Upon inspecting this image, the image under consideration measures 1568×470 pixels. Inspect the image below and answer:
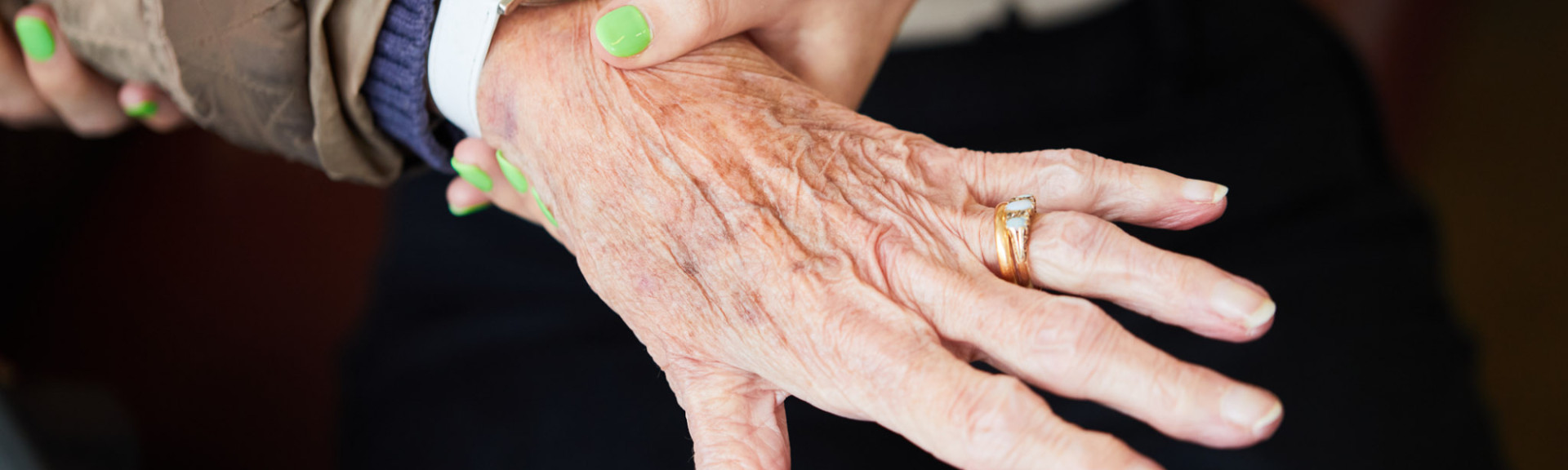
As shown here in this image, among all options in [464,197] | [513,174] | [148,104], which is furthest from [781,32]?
[148,104]

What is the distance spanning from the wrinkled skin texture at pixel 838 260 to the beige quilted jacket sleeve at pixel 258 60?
17cm

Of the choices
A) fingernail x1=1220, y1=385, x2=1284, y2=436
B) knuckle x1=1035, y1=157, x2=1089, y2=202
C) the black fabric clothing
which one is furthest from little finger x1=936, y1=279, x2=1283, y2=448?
the black fabric clothing

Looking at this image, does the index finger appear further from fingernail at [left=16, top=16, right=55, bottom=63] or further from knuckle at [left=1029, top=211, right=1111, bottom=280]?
knuckle at [left=1029, top=211, right=1111, bottom=280]

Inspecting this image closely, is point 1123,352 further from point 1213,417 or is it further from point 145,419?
point 145,419

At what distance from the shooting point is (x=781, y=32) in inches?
38.2

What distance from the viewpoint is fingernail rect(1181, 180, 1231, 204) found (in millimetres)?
706

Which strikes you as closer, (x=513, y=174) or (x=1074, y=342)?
(x=1074, y=342)

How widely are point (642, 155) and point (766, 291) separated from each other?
0.18 meters

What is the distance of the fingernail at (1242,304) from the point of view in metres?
0.65

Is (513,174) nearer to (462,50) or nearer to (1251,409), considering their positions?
(462,50)

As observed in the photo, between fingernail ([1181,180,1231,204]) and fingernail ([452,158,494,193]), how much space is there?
0.69 metres

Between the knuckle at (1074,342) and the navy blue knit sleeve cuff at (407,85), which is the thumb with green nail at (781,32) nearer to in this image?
the navy blue knit sleeve cuff at (407,85)

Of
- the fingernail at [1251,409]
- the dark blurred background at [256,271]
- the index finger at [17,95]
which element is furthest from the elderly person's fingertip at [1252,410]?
the dark blurred background at [256,271]

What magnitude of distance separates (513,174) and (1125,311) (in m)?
0.73
